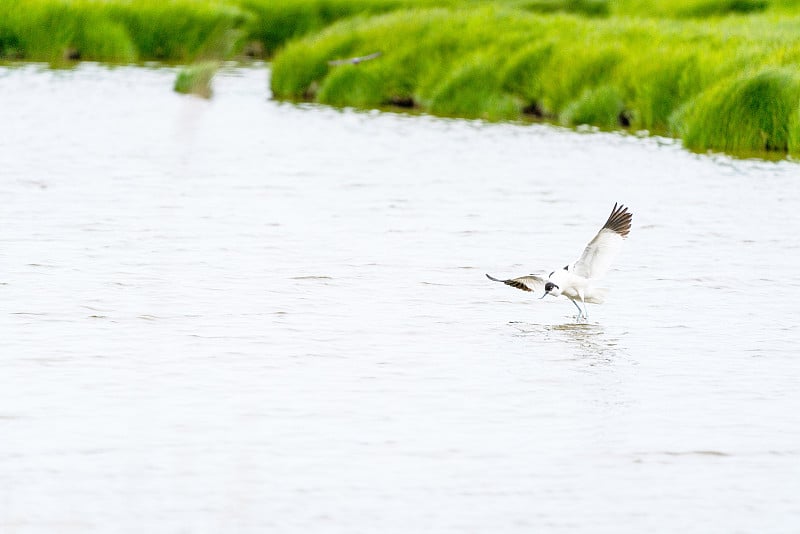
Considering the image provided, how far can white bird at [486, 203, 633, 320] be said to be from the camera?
29.9 ft

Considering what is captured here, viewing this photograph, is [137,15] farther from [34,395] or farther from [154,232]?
[34,395]

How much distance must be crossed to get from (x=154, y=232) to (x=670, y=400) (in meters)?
5.92

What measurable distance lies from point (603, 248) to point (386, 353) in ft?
5.61

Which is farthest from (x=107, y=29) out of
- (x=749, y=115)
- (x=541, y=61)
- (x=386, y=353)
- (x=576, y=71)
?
(x=386, y=353)

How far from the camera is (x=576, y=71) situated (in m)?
21.2

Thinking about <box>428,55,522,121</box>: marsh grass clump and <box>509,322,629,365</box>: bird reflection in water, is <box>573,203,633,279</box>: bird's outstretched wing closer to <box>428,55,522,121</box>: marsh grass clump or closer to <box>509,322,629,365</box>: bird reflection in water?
<box>509,322,629,365</box>: bird reflection in water

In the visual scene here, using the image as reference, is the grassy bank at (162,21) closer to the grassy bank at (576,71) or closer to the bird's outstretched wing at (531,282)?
the grassy bank at (576,71)

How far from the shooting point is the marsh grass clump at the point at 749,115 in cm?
1745

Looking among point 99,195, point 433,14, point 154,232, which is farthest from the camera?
point 433,14

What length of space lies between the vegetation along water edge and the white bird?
22.0 feet

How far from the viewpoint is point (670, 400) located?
295 inches

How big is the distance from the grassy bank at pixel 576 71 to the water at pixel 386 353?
118 centimetres

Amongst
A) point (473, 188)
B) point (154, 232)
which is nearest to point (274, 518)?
point (154, 232)

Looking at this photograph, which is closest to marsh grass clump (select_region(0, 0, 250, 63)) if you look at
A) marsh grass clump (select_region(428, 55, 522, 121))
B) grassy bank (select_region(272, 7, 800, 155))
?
grassy bank (select_region(272, 7, 800, 155))
